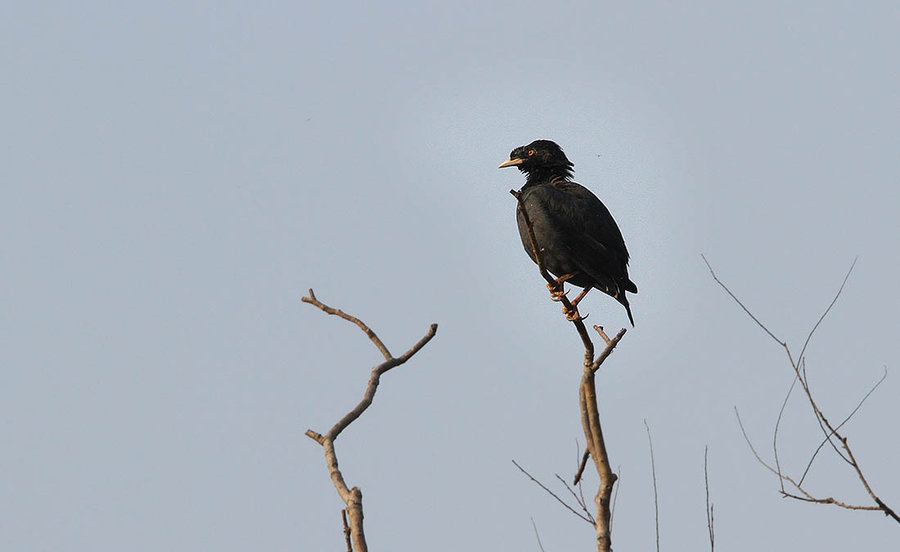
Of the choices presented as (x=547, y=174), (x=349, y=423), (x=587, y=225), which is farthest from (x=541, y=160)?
(x=349, y=423)

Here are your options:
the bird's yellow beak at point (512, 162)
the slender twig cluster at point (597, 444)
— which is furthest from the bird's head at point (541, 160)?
the slender twig cluster at point (597, 444)

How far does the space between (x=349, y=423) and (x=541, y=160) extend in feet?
21.9

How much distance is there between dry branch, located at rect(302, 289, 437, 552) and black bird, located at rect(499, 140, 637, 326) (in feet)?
15.8

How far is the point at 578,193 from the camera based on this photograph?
366 inches

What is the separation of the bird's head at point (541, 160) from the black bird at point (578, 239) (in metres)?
0.42

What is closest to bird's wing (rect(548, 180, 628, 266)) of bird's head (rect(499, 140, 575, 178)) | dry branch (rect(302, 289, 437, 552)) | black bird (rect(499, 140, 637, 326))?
black bird (rect(499, 140, 637, 326))

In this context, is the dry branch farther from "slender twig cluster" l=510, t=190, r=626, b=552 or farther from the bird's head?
the bird's head

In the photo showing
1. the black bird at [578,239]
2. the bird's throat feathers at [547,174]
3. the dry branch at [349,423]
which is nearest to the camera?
the dry branch at [349,423]

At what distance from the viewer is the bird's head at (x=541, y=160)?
9906 mm

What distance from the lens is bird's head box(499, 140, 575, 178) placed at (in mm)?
9906

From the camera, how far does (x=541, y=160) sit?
32.5 ft

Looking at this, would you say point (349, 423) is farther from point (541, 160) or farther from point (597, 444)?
point (541, 160)

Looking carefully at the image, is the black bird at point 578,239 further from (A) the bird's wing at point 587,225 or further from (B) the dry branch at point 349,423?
(B) the dry branch at point 349,423

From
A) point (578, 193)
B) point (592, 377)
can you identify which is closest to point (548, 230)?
point (578, 193)
